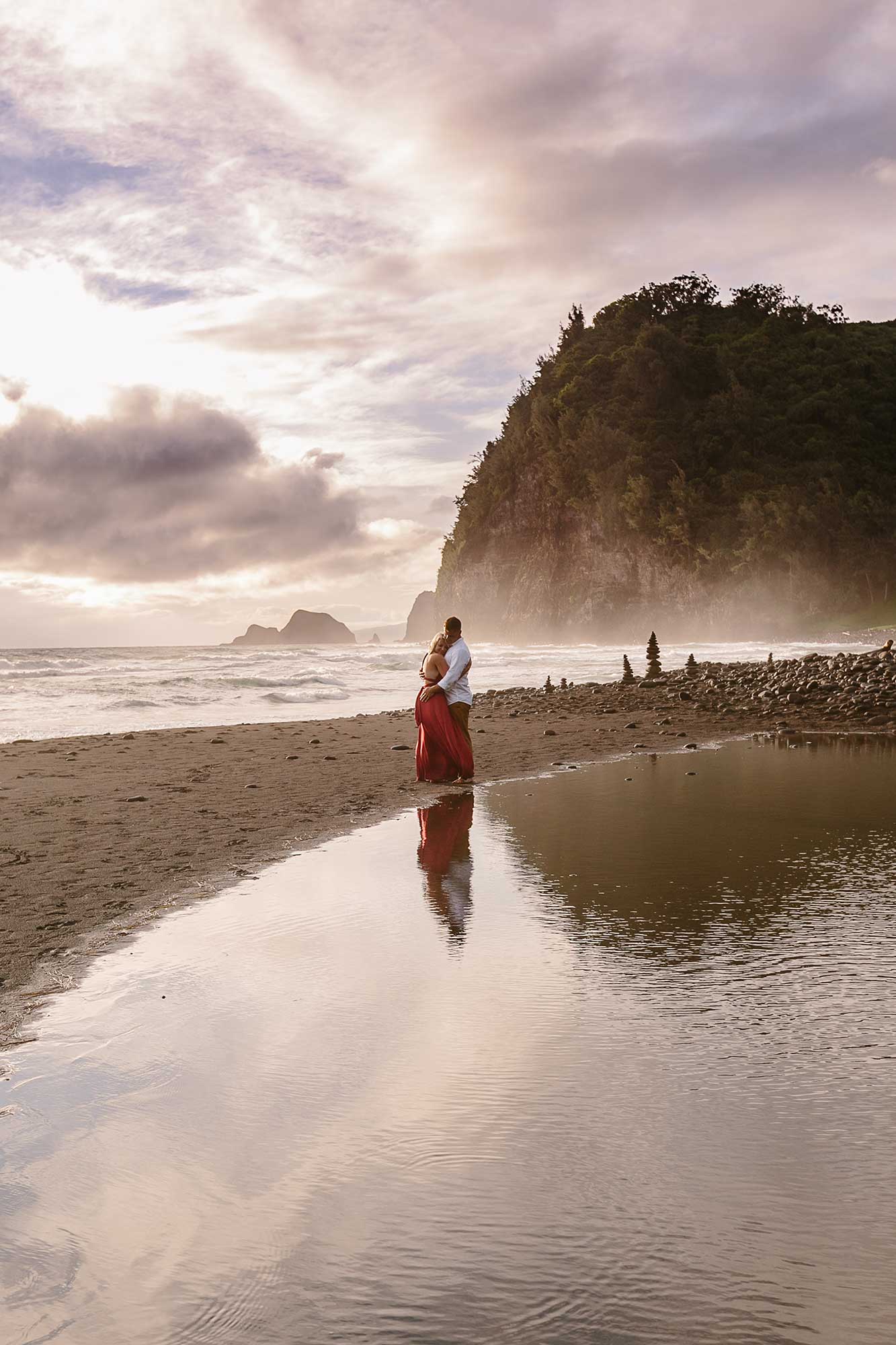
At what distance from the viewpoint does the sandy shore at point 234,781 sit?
241 inches

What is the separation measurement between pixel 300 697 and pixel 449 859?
18759 millimetres

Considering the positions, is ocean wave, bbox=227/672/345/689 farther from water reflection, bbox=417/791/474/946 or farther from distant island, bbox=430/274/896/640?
distant island, bbox=430/274/896/640

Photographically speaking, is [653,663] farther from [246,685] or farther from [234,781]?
[234,781]

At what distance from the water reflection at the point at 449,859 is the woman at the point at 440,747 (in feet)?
3.27

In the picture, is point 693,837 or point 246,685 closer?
point 693,837

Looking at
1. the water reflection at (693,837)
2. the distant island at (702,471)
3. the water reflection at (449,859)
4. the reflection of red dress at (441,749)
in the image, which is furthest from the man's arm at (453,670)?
the distant island at (702,471)

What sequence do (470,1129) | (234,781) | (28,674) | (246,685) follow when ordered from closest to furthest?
1. (470,1129)
2. (234,781)
3. (246,685)
4. (28,674)

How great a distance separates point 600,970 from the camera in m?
4.55

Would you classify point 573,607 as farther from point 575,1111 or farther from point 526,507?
point 575,1111

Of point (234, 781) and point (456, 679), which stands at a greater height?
point (456, 679)

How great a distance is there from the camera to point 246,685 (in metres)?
29.0

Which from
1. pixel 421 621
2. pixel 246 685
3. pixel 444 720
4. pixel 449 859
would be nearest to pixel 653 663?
pixel 246 685

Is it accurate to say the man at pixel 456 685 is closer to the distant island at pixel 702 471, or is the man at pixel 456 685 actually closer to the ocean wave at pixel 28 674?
the ocean wave at pixel 28 674

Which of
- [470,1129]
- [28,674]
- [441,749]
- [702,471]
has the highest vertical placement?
[702,471]
